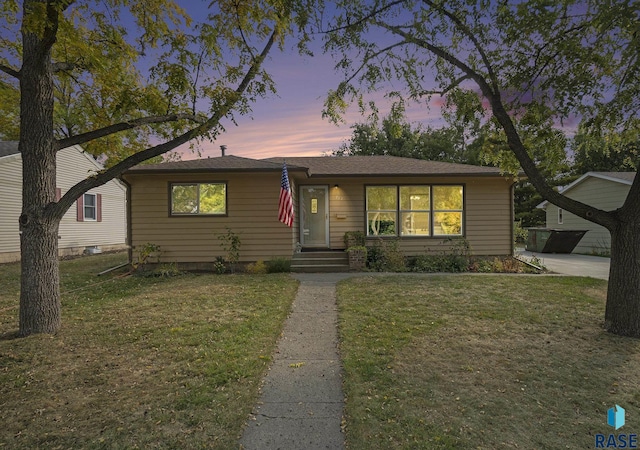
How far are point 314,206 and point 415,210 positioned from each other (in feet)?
11.1

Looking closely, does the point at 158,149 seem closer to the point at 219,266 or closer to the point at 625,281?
the point at 219,266

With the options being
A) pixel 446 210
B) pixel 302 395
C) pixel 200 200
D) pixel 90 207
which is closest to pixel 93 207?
pixel 90 207

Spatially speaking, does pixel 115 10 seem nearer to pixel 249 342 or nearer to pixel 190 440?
pixel 249 342

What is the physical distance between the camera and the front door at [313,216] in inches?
470

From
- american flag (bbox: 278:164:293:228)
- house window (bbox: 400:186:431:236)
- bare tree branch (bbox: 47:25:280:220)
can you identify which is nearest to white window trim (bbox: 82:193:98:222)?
american flag (bbox: 278:164:293:228)

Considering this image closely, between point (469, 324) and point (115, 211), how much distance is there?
19.8 m

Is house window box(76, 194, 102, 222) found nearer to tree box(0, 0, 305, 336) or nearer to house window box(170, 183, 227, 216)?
house window box(170, 183, 227, 216)

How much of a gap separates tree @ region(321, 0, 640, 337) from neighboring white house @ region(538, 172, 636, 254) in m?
11.7

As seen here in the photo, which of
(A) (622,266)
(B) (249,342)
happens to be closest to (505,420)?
(B) (249,342)

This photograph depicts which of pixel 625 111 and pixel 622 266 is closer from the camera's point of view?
pixel 622 266

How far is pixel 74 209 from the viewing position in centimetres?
1600

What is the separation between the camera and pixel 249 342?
4355 millimetres

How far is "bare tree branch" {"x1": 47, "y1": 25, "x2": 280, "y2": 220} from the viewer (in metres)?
4.77

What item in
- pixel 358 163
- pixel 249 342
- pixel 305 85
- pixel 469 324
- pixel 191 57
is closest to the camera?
pixel 249 342
